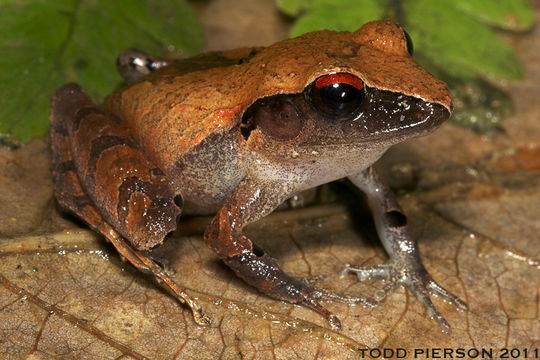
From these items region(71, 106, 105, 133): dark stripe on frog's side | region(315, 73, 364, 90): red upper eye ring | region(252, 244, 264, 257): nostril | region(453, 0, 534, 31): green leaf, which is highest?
region(315, 73, 364, 90): red upper eye ring

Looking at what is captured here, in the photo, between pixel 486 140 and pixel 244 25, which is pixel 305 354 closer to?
pixel 486 140

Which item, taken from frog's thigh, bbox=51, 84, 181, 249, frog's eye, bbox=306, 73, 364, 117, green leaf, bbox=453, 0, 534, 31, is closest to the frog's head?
frog's eye, bbox=306, 73, 364, 117

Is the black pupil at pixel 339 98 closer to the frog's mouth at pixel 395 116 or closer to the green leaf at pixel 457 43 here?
the frog's mouth at pixel 395 116

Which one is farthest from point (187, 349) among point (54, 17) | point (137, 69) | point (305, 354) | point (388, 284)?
point (54, 17)

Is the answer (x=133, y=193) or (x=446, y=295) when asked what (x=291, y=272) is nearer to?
(x=446, y=295)

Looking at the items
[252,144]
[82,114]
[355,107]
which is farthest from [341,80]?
[82,114]

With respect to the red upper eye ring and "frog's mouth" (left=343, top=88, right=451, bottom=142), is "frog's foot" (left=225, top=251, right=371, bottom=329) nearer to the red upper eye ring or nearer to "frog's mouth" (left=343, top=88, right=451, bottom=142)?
"frog's mouth" (left=343, top=88, right=451, bottom=142)

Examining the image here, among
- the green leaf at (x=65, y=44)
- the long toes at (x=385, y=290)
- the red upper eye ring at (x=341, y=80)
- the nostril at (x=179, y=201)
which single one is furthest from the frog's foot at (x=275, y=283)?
the green leaf at (x=65, y=44)
